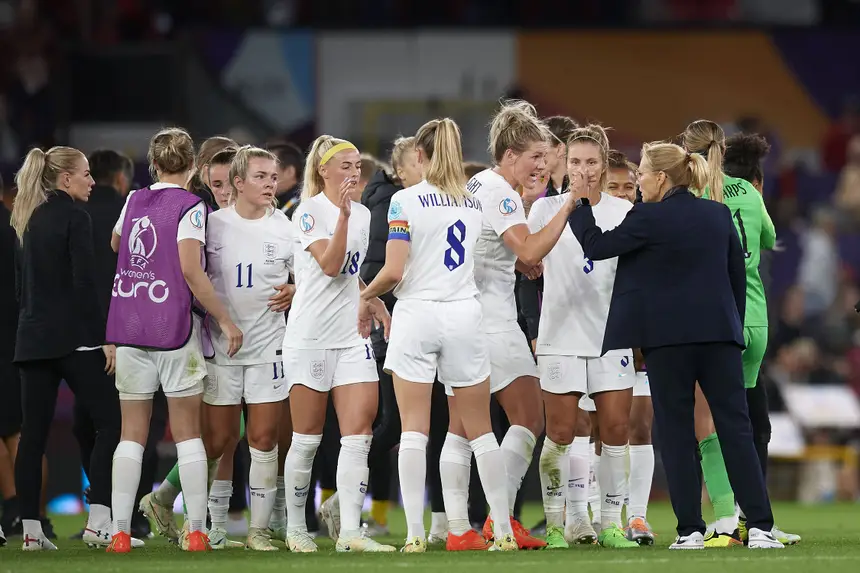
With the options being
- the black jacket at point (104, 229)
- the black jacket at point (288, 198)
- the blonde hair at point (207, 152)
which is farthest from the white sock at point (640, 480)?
the black jacket at point (104, 229)

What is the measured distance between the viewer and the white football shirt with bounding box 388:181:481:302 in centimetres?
697

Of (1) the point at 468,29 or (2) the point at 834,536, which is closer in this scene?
(2) the point at 834,536

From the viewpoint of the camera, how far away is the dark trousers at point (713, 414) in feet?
22.6

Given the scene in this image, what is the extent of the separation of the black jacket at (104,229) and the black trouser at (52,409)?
858mm

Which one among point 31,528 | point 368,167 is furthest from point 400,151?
point 31,528

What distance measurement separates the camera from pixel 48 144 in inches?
640

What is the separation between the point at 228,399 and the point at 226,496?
62cm

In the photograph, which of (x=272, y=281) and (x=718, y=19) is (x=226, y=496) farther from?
(x=718, y=19)

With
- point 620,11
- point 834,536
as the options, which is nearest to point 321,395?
point 834,536

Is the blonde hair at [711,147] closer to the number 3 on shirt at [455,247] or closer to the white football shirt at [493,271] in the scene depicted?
the white football shirt at [493,271]

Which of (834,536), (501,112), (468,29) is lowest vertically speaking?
(834,536)

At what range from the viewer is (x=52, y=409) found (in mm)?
8164

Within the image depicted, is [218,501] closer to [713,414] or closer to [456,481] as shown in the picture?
[456,481]

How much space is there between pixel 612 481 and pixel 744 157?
199 cm
